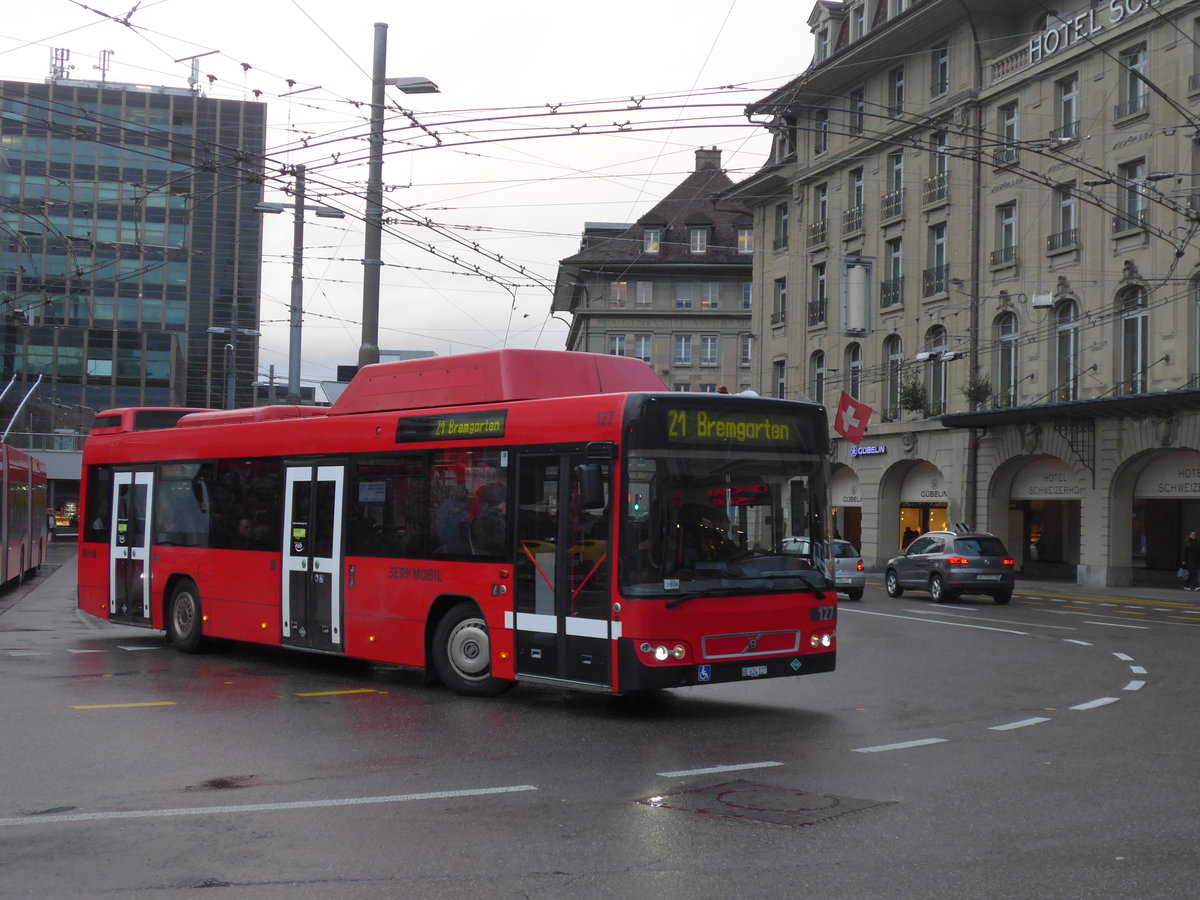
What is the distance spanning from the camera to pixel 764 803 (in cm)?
769

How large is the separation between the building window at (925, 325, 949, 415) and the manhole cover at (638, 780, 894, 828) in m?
38.2

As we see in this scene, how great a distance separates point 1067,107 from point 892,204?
29.6 feet

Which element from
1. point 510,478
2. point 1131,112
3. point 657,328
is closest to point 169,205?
point 657,328

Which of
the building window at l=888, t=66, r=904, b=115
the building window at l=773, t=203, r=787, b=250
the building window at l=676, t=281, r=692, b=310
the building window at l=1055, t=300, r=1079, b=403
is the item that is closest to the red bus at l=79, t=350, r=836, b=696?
the building window at l=1055, t=300, r=1079, b=403

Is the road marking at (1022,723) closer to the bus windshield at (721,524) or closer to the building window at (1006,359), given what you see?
the bus windshield at (721,524)

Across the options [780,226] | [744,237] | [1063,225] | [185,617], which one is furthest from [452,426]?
[744,237]

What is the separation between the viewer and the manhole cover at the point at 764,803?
7324 mm

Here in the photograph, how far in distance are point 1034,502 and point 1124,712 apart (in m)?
32.8

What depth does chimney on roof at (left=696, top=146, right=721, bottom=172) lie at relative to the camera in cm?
8344

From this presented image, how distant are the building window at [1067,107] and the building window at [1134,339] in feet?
16.3

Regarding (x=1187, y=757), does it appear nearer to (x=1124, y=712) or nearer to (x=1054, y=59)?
(x=1124, y=712)

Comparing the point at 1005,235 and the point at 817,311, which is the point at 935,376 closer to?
the point at 1005,235

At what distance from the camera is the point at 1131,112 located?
36469 mm

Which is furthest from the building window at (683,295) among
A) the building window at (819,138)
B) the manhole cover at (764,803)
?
the manhole cover at (764,803)
